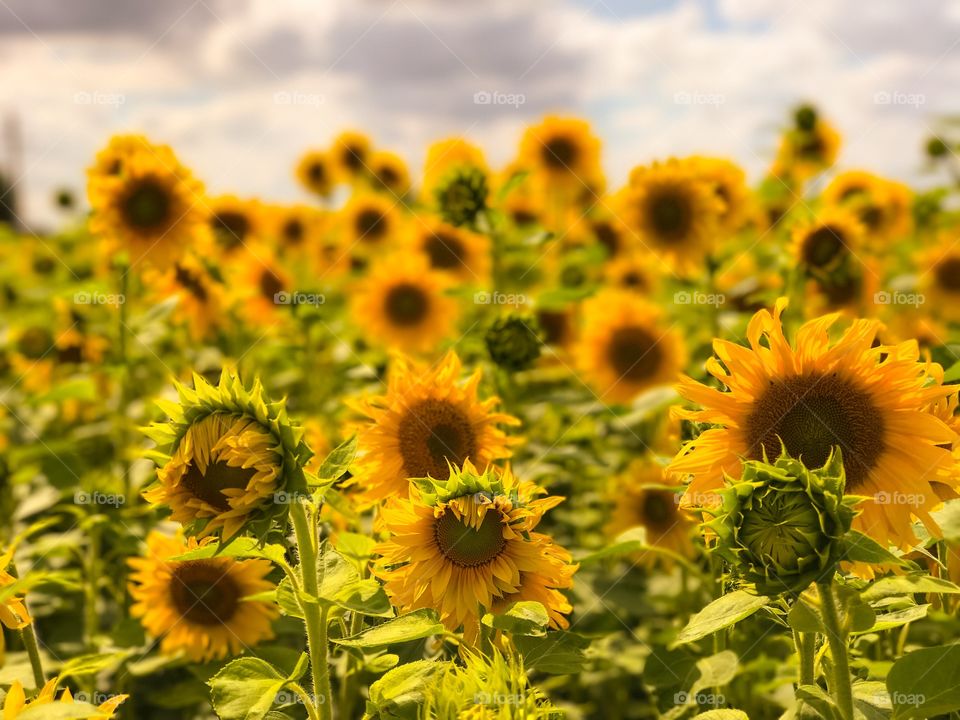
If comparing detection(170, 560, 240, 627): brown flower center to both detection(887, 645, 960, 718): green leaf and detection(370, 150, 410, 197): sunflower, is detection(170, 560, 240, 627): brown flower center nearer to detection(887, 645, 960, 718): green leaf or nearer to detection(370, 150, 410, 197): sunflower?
detection(887, 645, 960, 718): green leaf

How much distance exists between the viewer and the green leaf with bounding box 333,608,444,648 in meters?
1.50

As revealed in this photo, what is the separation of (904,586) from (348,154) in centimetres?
754

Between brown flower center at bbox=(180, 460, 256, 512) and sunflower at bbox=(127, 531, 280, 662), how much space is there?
4.07 feet

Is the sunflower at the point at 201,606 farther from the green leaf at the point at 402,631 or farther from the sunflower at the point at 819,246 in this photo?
the sunflower at the point at 819,246

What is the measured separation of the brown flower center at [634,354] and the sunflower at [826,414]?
117 inches

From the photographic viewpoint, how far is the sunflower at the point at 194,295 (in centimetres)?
446

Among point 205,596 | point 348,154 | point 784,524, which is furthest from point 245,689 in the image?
point 348,154

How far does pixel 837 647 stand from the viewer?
139 cm

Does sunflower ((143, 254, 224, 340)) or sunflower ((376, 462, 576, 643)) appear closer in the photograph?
sunflower ((376, 462, 576, 643))

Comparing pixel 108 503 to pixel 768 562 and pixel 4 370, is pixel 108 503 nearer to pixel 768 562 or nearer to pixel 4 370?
pixel 768 562

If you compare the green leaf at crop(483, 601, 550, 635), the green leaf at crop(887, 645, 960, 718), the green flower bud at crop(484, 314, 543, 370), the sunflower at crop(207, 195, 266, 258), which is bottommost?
the green leaf at crop(887, 645, 960, 718)

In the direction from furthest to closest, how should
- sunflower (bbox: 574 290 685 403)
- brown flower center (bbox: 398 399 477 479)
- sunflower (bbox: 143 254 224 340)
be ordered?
sunflower (bbox: 574 290 685 403)
sunflower (bbox: 143 254 224 340)
brown flower center (bbox: 398 399 477 479)

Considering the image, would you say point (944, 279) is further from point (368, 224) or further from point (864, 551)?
point (864, 551)

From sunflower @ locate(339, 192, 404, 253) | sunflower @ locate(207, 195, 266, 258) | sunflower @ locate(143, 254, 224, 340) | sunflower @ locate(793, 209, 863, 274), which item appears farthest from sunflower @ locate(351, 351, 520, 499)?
sunflower @ locate(339, 192, 404, 253)
